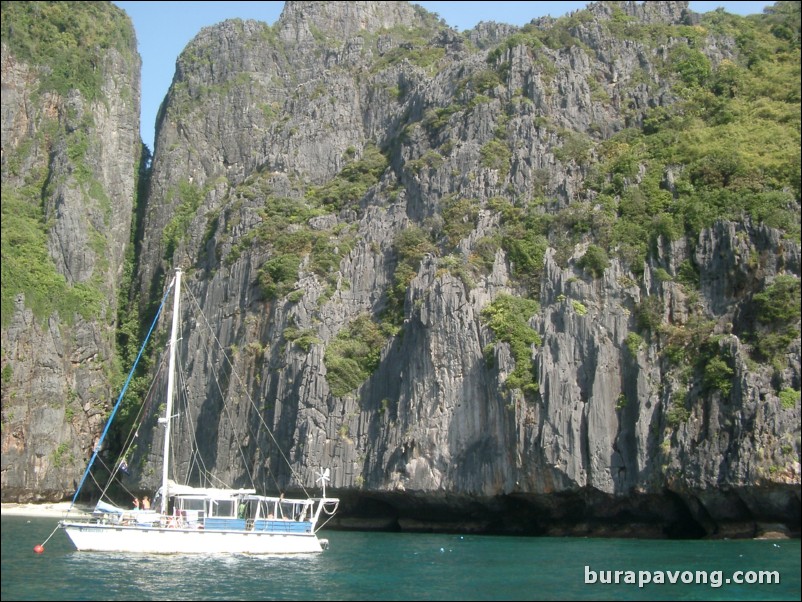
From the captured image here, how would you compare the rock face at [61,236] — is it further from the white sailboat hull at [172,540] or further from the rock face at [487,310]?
the white sailboat hull at [172,540]

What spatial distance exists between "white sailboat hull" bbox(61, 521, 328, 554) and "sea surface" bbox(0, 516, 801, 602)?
58cm

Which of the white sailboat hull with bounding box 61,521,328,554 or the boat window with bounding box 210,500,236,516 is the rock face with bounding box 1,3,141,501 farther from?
the boat window with bounding box 210,500,236,516

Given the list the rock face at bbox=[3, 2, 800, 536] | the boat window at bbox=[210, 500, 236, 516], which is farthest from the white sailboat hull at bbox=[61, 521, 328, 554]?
the rock face at bbox=[3, 2, 800, 536]

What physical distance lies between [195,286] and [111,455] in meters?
16.3

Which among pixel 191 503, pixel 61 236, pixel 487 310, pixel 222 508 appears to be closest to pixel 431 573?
pixel 222 508

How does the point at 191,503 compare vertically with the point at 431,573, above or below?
above

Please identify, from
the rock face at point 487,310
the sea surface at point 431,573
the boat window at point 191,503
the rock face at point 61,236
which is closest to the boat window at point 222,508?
the boat window at point 191,503

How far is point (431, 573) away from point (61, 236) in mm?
63799

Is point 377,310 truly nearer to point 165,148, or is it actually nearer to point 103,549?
point 103,549

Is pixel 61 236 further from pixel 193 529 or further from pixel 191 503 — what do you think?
pixel 193 529

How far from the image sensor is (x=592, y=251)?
53.7 meters

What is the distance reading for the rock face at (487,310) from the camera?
45938mm

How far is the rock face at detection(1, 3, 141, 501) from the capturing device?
73375mm

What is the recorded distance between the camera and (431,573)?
104 feet
